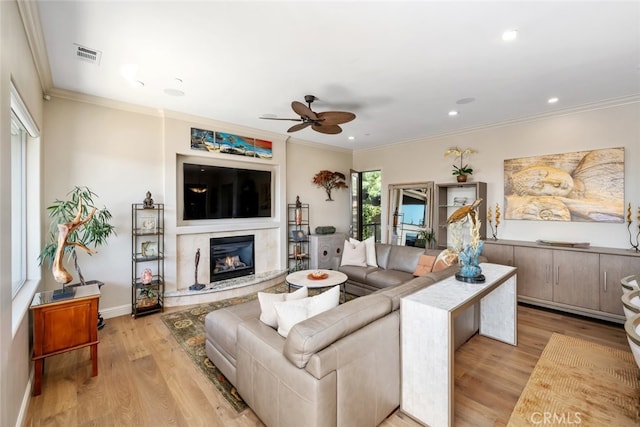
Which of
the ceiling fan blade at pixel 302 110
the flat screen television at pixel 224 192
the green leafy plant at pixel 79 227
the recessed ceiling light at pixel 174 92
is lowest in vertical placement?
the green leafy plant at pixel 79 227

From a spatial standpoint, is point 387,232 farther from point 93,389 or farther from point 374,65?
point 93,389

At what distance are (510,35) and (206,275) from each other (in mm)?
4723

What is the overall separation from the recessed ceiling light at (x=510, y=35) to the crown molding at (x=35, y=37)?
3.38m

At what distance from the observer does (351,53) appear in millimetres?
2453

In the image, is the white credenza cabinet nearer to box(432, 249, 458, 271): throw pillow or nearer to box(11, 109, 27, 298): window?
box(432, 249, 458, 271): throw pillow

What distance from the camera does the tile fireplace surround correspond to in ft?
13.3

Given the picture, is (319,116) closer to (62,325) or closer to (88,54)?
(88,54)

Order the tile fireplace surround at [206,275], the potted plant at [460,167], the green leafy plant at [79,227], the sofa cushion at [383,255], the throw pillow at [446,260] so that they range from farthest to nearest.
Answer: the potted plant at [460,167] < the sofa cushion at [383,255] < the tile fireplace surround at [206,275] < the throw pillow at [446,260] < the green leafy plant at [79,227]

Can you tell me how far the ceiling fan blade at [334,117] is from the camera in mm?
2984

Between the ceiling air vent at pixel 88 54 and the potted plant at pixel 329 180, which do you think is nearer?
the ceiling air vent at pixel 88 54

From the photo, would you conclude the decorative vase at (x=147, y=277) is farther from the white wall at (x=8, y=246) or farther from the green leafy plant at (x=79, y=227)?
the white wall at (x=8, y=246)

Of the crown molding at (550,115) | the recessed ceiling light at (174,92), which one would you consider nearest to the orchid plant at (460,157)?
the crown molding at (550,115)

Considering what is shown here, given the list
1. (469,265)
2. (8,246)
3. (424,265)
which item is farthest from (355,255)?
(8,246)

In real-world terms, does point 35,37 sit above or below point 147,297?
above
